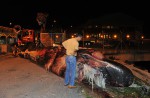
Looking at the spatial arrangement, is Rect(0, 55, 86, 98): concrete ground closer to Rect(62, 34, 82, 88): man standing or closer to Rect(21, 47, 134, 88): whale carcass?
Rect(62, 34, 82, 88): man standing

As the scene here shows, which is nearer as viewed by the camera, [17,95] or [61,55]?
[17,95]

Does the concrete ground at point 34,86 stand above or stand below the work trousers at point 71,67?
below

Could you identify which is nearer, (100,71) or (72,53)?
(72,53)

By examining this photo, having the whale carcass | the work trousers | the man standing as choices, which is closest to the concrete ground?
the work trousers

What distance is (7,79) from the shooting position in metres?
10.6

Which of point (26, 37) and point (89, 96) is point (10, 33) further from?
point (89, 96)

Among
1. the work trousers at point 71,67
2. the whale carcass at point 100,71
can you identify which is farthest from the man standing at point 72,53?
the whale carcass at point 100,71

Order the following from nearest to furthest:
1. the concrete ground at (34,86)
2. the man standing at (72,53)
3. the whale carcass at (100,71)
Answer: the concrete ground at (34,86), the man standing at (72,53), the whale carcass at (100,71)

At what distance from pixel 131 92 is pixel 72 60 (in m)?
2.35

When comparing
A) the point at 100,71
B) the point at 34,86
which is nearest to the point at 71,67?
the point at 100,71

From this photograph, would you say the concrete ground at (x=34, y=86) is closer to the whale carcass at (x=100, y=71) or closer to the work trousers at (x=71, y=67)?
the work trousers at (x=71, y=67)

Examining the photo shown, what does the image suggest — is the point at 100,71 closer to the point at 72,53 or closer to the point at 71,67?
the point at 71,67

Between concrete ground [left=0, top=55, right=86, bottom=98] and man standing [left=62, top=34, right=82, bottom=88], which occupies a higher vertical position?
man standing [left=62, top=34, right=82, bottom=88]

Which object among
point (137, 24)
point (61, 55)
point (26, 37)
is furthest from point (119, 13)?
point (61, 55)
